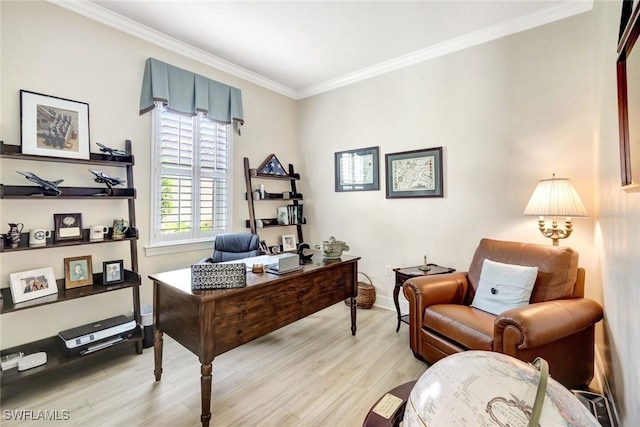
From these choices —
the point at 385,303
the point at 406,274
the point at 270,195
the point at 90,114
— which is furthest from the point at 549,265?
the point at 90,114

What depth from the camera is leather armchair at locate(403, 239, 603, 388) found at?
5.49ft

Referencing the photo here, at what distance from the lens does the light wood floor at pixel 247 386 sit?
173 cm

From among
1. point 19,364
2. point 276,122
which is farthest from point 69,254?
point 276,122

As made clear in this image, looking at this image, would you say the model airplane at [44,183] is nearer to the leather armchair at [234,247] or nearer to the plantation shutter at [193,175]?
the plantation shutter at [193,175]

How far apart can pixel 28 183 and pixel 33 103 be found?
1.93 ft

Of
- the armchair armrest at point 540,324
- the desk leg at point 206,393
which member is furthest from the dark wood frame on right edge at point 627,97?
the desk leg at point 206,393

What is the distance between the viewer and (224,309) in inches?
66.3

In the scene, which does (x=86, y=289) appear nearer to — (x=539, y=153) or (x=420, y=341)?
(x=420, y=341)

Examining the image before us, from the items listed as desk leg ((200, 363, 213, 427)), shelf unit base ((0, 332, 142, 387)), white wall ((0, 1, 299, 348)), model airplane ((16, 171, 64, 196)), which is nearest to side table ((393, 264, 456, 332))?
desk leg ((200, 363, 213, 427))

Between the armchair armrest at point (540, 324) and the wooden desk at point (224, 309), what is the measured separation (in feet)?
4.09

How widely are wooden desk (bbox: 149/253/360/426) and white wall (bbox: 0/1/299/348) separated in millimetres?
1009

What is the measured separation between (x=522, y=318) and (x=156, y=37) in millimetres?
3730

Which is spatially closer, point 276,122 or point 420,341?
point 420,341

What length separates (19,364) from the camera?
1.89 metres
